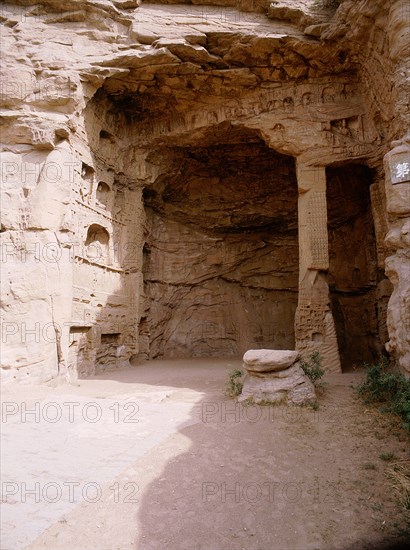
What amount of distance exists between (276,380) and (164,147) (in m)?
9.20

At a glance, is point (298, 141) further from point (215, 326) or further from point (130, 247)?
point (215, 326)

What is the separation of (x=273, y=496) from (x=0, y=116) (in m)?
10.1

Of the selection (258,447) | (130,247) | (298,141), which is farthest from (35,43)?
(258,447)

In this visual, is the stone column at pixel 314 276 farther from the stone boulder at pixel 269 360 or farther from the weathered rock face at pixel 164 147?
the stone boulder at pixel 269 360

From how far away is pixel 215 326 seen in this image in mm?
15539

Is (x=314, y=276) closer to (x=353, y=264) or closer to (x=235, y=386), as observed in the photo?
(x=353, y=264)

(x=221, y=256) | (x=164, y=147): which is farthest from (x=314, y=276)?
(x=164, y=147)

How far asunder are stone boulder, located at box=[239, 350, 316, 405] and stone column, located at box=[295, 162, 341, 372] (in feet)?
12.5

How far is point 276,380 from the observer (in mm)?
6074

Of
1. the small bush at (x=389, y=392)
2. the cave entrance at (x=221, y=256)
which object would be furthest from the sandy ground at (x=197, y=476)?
the cave entrance at (x=221, y=256)

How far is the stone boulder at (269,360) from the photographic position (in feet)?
20.0

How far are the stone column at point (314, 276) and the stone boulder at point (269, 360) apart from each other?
12.5ft

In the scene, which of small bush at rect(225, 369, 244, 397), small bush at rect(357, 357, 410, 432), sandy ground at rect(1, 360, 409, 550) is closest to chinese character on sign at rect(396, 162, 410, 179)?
small bush at rect(357, 357, 410, 432)

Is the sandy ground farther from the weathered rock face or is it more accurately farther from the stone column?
the stone column
